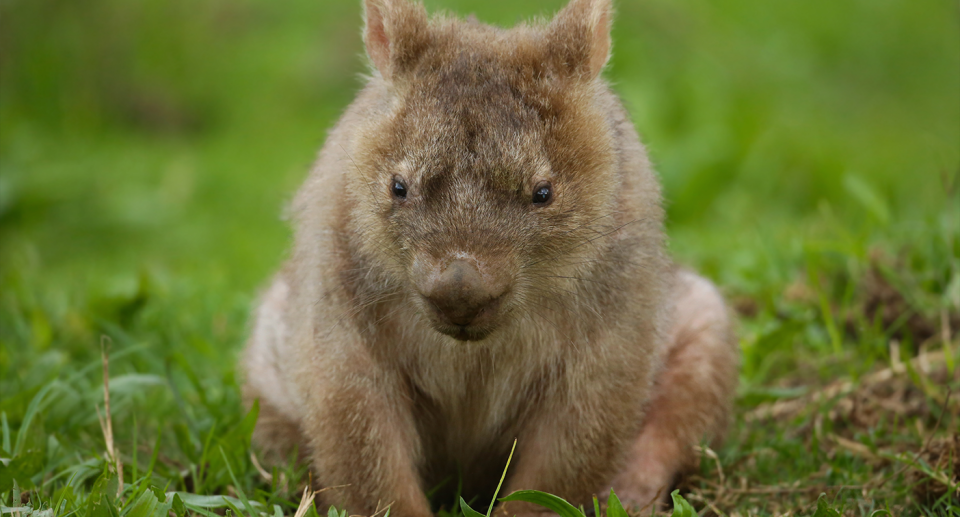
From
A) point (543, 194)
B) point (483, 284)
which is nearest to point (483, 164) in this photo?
point (543, 194)

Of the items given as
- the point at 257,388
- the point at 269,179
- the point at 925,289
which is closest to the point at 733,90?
the point at 269,179

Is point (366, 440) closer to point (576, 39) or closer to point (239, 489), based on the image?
point (239, 489)

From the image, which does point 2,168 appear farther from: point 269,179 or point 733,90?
point 733,90

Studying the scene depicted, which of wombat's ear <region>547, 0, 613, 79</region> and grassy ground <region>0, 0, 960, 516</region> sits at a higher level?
wombat's ear <region>547, 0, 613, 79</region>

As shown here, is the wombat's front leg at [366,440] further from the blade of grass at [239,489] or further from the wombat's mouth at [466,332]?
the wombat's mouth at [466,332]

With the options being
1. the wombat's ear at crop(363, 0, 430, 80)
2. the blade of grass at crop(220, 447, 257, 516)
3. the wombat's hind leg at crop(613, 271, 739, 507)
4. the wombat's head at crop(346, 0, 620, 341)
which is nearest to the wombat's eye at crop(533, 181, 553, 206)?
the wombat's head at crop(346, 0, 620, 341)

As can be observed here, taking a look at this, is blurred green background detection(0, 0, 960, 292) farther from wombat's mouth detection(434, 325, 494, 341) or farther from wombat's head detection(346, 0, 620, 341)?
wombat's mouth detection(434, 325, 494, 341)
